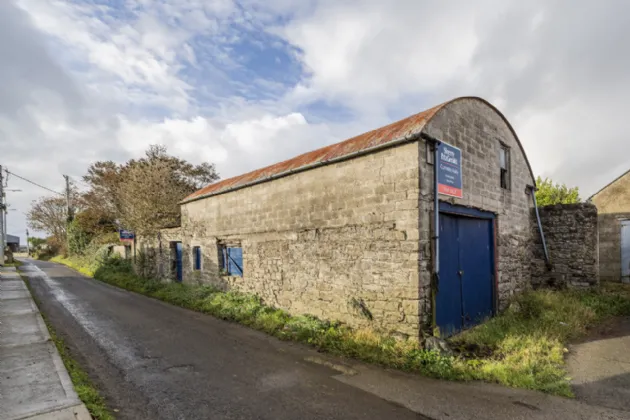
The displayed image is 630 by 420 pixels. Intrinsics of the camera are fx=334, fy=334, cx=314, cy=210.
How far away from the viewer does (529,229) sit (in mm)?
11281

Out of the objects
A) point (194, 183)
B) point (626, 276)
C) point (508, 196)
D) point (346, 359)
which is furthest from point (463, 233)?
point (194, 183)

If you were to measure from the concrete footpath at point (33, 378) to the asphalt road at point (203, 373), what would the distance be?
478 millimetres

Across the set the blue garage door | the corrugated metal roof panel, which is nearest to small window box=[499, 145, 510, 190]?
the blue garage door

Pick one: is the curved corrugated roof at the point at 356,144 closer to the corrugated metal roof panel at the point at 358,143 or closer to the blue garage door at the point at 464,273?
the corrugated metal roof panel at the point at 358,143

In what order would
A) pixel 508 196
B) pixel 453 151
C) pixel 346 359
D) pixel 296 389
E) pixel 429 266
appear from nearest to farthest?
pixel 296 389 → pixel 346 359 → pixel 429 266 → pixel 453 151 → pixel 508 196

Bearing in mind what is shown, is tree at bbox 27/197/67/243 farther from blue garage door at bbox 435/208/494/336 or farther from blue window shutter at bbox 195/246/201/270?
blue garage door at bbox 435/208/494/336

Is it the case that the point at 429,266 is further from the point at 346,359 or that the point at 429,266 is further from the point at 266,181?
the point at 266,181

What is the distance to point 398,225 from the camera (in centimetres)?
679

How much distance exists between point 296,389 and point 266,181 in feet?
21.8

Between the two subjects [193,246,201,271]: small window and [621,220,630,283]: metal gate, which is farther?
[193,246,201,271]: small window

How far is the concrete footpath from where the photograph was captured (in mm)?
3922

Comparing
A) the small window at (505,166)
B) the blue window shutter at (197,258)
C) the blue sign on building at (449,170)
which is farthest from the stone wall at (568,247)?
the blue window shutter at (197,258)

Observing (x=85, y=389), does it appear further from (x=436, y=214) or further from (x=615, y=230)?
(x=615, y=230)

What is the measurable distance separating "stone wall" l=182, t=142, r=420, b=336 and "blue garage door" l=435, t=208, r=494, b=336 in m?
1.09
